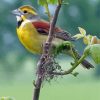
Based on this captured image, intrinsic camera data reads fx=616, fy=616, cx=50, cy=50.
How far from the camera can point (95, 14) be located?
31.6 m

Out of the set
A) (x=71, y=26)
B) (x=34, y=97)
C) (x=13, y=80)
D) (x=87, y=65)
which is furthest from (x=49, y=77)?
(x=71, y=26)

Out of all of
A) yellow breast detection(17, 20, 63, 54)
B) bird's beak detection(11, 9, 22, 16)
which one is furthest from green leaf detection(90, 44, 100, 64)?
yellow breast detection(17, 20, 63, 54)

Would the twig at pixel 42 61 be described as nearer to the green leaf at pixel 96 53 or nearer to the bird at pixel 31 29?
the green leaf at pixel 96 53

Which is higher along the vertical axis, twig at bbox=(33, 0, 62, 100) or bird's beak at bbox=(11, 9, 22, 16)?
bird's beak at bbox=(11, 9, 22, 16)

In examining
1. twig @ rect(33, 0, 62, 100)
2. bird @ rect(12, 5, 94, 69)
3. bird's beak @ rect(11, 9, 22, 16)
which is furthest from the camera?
bird @ rect(12, 5, 94, 69)

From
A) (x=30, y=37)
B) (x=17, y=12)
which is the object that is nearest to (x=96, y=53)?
(x=17, y=12)

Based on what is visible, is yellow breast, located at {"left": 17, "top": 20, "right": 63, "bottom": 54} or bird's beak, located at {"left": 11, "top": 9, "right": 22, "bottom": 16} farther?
yellow breast, located at {"left": 17, "top": 20, "right": 63, "bottom": 54}

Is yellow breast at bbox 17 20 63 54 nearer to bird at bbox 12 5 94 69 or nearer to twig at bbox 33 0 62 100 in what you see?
bird at bbox 12 5 94 69

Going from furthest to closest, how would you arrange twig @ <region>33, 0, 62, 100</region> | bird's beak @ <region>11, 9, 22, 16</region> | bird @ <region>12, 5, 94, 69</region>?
bird @ <region>12, 5, 94, 69</region>
bird's beak @ <region>11, 9, 22, 16</region>
twig @ <region>33, 0, 62, 100</region>

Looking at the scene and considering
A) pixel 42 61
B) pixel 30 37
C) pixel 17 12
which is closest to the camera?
pixel 42 61

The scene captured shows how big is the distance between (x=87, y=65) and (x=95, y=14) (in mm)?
Result: 29659

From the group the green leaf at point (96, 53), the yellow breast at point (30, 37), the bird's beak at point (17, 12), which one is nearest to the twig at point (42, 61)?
the green leaf at point (96, 53)

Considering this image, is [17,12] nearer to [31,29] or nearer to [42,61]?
[31,29]

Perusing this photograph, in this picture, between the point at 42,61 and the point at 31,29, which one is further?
the point at 31,29
